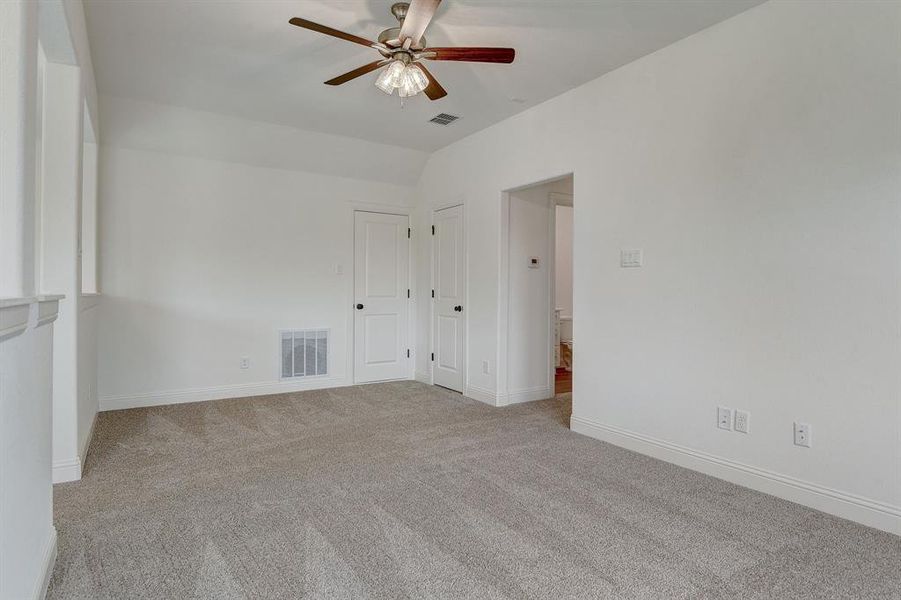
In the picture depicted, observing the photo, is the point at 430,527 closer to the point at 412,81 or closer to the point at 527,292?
the point at 412,81

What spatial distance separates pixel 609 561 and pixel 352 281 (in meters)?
4.18

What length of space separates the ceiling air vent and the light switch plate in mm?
2027

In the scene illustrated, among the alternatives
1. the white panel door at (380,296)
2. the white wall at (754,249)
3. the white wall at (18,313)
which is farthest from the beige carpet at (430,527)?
the white panel door at (380,296)

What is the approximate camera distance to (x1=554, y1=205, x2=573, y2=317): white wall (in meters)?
7.19

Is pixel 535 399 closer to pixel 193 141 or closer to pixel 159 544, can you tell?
pixel 159 544

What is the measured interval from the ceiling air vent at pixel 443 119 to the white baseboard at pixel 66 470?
367 cm

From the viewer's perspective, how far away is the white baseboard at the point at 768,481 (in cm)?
222

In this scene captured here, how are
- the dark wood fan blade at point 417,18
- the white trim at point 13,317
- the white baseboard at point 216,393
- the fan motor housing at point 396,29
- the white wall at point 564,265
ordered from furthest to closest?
1. the white wall at point 564,265
2. the white baseboard at point 216,393
3. the fan motor housing at point 396,29
4. the dark wood fan blade at point 417,18
5. the white trim at point 13,317

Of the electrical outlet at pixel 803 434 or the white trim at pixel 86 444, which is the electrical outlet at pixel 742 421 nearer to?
the electrical outlet at pixel 803 434

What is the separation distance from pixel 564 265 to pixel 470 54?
16.6 ft

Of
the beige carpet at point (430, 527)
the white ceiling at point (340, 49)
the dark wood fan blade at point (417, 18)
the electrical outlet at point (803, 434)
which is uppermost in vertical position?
the white ceiling at point (340, 49)

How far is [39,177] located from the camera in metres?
2.72

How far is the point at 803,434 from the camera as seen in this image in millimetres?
2473

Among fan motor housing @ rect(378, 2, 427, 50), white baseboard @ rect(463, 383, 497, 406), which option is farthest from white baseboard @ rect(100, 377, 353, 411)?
fan motor housing @ rect(378, 2, 427, 50)
